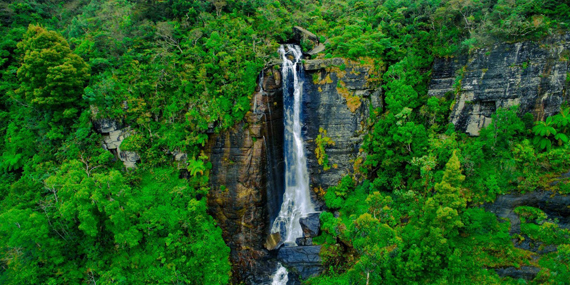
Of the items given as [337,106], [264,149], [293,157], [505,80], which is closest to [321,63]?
[337,106]

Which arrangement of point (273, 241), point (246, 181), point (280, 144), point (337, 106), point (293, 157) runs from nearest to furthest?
1. point (246, 181)
2. point (273, 241)
3. point (337, 106)
4. point (280, 144)
5. point (293, 157)

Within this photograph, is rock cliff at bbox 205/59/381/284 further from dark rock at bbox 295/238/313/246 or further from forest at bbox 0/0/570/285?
forest at bbox 0/0/570/285

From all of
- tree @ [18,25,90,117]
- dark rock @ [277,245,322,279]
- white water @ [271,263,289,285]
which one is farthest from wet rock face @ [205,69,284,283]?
tree @ [18,25,90,117]

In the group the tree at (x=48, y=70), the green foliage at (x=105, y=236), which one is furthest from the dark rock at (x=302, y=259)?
Answer: the tree at (x=48, y=70)

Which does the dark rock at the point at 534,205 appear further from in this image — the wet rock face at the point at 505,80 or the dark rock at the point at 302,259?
the dark rock at the point at 302,259

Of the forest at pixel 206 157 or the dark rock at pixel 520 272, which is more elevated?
the forest at pixel 206 157

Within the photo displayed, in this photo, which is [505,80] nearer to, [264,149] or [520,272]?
[520,272]

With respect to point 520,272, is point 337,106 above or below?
above
